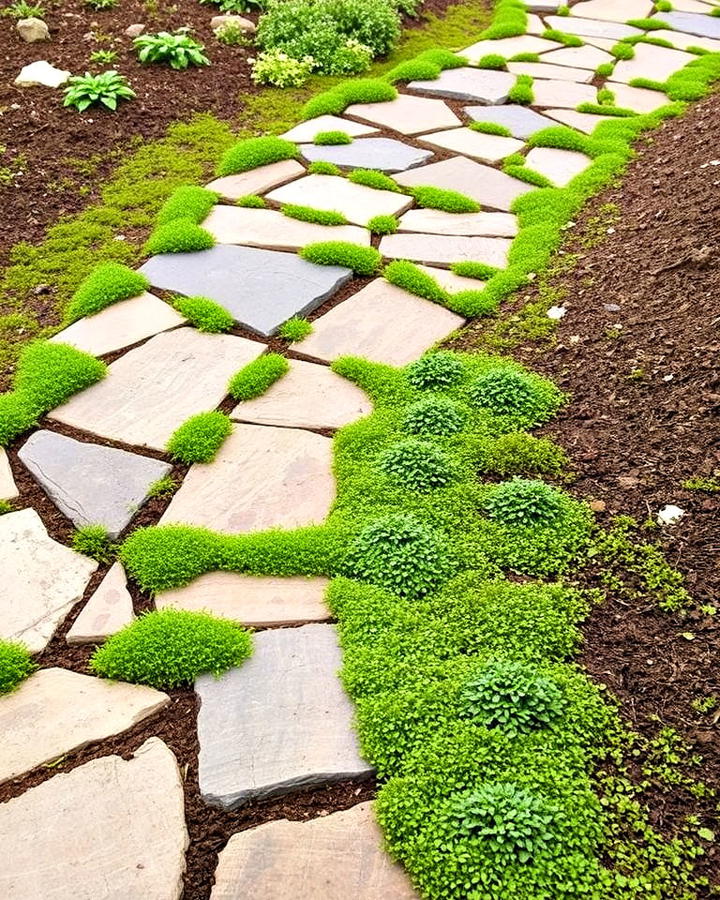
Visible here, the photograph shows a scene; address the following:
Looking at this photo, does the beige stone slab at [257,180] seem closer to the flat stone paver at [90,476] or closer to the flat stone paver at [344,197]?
the flat stone paver at [344,197]

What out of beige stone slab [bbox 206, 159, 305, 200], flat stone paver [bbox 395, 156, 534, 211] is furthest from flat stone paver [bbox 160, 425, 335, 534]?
flat stone paver [bbox 395, 156, 534, 211]

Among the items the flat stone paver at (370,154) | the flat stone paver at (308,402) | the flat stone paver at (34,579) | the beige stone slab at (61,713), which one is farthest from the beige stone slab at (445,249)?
the beige stone slab at (61,713)

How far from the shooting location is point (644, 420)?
124 inches

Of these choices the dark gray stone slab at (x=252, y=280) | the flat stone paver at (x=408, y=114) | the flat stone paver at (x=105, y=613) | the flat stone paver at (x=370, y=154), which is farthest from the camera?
the flat stone paver at (x=408, y=114)

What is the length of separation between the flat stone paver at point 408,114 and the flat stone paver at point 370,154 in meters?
0.36

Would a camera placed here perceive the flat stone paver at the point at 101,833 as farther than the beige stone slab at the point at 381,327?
No

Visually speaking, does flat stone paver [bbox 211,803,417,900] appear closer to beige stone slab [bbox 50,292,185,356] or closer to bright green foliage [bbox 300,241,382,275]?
beige stone slab [bbox 50,292,185,356]

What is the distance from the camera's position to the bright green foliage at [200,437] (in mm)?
3135

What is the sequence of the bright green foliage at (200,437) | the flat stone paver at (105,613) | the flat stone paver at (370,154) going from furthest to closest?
the flat stone paver at (370,154) → the bright green foliage at (200,437) → the flat stone paver at (105,613)

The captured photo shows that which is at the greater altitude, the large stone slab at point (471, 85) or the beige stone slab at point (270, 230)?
the large stone slab at point (471, 85)

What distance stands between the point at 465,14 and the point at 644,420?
676cm

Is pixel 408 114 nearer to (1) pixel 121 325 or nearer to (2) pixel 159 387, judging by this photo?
(1) pixel 121 325

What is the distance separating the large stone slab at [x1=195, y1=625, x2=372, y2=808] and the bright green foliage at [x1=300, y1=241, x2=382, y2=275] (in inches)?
89.8

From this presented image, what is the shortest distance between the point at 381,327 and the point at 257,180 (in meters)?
1.73
